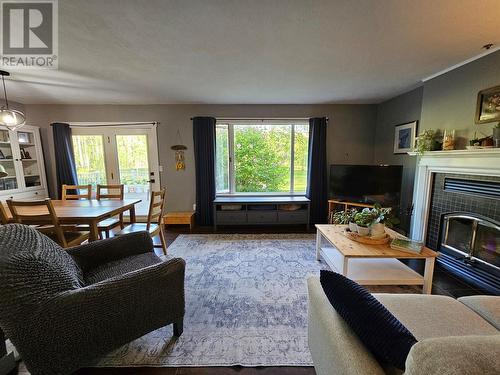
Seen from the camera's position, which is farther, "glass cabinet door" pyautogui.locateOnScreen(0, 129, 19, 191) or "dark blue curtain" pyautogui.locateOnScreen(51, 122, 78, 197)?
"dark blue curtain" pyautogui.locateOnScreen(51, 122, 78, 197)

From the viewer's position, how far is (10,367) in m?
1.30

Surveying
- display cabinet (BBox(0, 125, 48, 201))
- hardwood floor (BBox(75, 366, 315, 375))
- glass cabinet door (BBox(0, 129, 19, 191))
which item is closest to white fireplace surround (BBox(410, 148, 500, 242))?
hardwood floor (BBox(75, 366, 315, 375))

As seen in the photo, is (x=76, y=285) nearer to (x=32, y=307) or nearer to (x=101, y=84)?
(x=32, y=307)

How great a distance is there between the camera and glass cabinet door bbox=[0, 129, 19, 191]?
3.48m

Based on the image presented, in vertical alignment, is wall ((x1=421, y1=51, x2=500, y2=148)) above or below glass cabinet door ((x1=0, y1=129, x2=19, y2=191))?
above

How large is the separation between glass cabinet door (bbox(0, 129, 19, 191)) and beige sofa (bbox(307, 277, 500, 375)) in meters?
4.89

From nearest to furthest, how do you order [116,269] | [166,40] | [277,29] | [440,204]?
[116,269], [277,29], [166,40], [440,204]

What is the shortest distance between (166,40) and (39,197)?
4.09 metres

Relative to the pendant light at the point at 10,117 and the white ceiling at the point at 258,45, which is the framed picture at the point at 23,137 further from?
the pendant light at the point at 10,117

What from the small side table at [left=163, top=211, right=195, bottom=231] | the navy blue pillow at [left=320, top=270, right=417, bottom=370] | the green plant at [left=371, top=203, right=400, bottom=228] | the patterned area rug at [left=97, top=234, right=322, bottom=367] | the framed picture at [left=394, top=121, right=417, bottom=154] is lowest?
the patterned area rug at [left=97, top=234, right=322, bottom=367]

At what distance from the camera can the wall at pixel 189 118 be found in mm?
4047

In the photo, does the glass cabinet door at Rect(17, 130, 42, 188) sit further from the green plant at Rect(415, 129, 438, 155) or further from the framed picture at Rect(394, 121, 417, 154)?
the framed picture at Rect(394, 121, 417, 154)

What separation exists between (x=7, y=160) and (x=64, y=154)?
28.7 inches

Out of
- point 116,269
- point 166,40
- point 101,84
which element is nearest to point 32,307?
point 116,269
